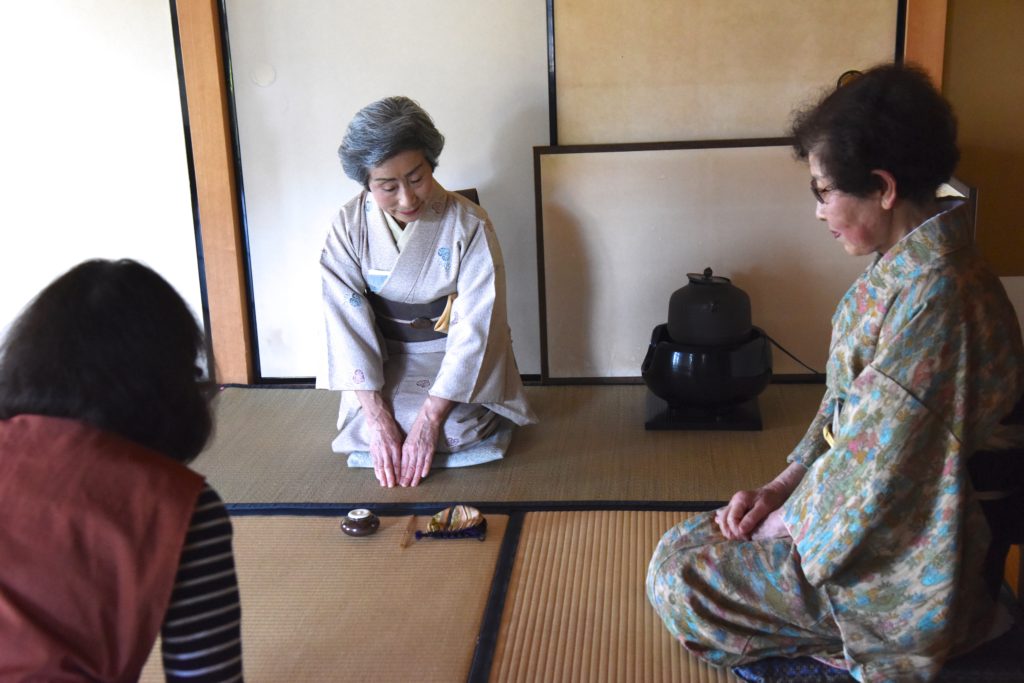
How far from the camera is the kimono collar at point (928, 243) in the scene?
1712 mm

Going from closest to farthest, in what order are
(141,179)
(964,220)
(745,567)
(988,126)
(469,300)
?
(964,220) < (745,567) < (469,300) < (988,126) < (141,179)

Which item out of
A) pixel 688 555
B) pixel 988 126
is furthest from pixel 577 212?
pixel 688 555

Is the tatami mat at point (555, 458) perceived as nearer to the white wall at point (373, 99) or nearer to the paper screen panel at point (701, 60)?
the white wall at point (373, 99)

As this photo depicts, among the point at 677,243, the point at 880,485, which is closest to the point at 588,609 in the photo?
the point at 880,485

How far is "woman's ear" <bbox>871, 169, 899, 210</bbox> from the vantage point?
5.63 feet

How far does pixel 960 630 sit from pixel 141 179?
3.09 meters

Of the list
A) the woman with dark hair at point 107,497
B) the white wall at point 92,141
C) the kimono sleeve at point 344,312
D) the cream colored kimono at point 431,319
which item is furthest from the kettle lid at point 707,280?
the woman with dark hair at point 107,497

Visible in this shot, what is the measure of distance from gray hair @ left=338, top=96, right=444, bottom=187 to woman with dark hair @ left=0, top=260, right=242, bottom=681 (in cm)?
156

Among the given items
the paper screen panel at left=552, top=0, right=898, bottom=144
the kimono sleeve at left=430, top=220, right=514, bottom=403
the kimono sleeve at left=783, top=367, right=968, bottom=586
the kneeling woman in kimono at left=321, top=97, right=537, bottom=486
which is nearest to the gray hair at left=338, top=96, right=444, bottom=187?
the kneeling woman in kimono at left=321, top=97, right=537, bottom=486

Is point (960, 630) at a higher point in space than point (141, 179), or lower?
lower

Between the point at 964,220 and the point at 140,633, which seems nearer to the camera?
the point at 140,633

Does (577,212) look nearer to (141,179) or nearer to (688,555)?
(141,179)

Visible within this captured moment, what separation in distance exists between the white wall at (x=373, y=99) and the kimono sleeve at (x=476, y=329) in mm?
552

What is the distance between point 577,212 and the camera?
3.60m
